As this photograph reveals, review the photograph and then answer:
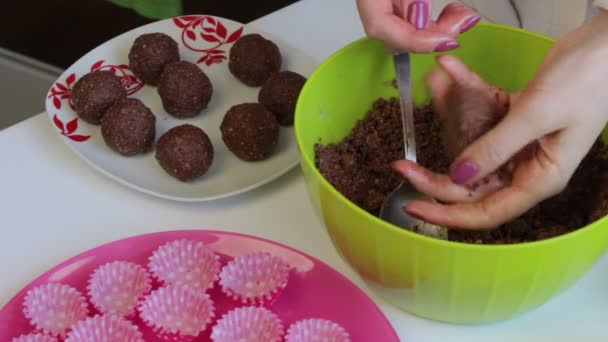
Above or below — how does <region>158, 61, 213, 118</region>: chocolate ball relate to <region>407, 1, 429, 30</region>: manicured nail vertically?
below

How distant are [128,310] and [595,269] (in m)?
0.45

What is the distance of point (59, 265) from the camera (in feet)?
2.38

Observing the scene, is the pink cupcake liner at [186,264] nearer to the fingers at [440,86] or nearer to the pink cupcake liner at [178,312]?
the pink cupcake liner at [178,312]

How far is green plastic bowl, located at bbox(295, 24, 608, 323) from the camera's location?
1.83ft

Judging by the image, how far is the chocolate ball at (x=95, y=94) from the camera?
89 cm

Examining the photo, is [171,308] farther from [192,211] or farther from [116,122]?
[116,122]

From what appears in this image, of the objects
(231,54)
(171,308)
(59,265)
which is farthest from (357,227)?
(231,54)

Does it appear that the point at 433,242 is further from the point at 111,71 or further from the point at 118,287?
the point at 111,71

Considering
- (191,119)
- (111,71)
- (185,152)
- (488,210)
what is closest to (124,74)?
(111,71)

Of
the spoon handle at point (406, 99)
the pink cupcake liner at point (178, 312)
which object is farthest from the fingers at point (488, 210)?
the pink cupcake liner at point (178, 312)

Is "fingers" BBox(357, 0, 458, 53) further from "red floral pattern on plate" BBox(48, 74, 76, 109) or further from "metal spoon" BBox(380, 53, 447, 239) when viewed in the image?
"red floral pattern on plate" BBox(48, 74, 76, 109)

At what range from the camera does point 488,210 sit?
1.94ft

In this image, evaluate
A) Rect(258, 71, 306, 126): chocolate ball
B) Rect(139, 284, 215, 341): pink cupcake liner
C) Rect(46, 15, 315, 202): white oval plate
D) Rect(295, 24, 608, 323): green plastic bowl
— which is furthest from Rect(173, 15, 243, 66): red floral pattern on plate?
Rect(139, 284, 215, 341): pink cupcake liner

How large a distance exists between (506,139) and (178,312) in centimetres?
34
